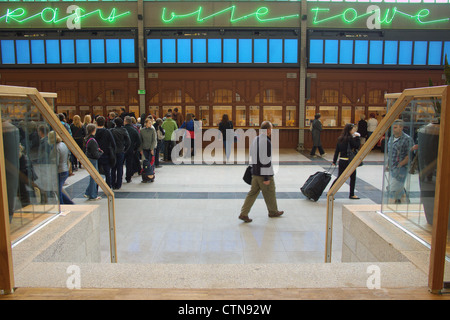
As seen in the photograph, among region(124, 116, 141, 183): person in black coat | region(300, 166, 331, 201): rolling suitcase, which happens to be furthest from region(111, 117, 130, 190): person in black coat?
region(300, 166, 331, 201): rolling suitcase

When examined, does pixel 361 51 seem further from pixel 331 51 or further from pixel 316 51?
pixel 316 51

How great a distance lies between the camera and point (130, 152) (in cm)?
999

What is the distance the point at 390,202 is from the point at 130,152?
716 cm

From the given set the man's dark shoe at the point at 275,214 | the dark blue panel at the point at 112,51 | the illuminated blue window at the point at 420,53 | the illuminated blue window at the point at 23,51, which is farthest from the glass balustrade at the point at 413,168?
the illuminated blue window at the point at 23,51

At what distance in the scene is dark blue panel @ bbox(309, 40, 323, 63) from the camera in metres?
16.8

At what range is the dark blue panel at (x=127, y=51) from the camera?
55.1 feet

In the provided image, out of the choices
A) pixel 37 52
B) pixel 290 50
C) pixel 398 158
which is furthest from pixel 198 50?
pixel 398 158

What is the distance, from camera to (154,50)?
55.4 feet

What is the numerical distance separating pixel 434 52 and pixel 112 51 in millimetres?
14030

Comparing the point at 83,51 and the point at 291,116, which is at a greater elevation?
the point at 83,51

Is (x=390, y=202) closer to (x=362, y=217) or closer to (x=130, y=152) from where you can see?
(x=362, y=217)

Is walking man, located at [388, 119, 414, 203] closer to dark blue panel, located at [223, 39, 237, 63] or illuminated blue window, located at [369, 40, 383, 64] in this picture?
dark blue panel, located at [223, 39, 237, 63]

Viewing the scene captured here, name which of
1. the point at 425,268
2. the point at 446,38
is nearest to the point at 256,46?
the point at 446,38

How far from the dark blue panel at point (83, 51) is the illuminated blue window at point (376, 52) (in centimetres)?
1230
